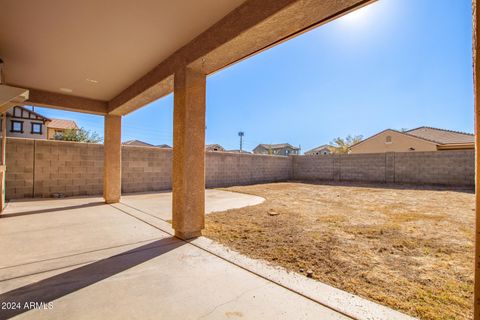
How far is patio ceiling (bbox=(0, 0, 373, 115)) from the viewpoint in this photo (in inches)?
88.7

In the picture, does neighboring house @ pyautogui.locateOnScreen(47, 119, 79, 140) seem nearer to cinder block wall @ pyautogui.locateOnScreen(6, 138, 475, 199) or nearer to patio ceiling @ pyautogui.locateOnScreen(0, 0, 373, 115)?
cinder block wall @ pyautogui.locateOnScreen(6, 138, 475, 199)

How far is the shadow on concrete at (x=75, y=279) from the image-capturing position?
1.72 m

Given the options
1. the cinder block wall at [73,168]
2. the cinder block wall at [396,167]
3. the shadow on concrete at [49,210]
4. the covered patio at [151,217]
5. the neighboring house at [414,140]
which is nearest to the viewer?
the covered patio at [151,217]

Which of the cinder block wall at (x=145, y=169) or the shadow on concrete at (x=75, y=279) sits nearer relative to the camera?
the shadow on concrete at (x=75, y=279)

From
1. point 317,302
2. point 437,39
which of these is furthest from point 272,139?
point 317,302

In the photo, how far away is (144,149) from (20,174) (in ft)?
11.3

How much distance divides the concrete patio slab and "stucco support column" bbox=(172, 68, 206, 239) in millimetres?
349

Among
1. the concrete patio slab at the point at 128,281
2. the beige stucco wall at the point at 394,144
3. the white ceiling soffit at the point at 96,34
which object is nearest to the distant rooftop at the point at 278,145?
the beige stucco wall at the point at 394,144

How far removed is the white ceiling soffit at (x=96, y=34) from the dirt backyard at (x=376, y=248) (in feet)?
9.18

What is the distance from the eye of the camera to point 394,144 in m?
19.8

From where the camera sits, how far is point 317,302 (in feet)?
5.61

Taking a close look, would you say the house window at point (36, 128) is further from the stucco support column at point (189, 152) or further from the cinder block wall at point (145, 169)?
the stucco support column at point (189, 152)

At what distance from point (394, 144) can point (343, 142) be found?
7.03m

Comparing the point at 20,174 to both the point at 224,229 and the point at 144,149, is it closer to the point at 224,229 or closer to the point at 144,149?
the point at 144,149
